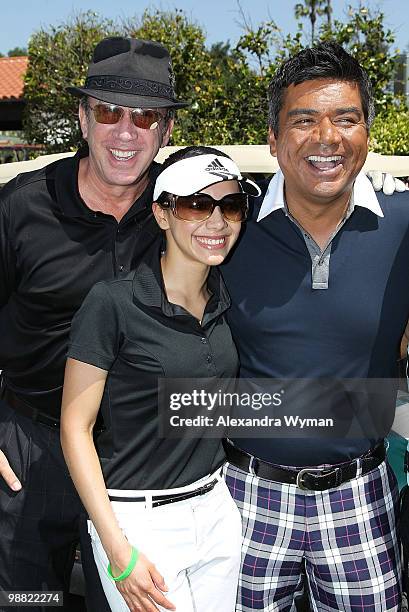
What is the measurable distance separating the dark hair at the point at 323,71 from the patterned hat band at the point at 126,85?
0.49 meters

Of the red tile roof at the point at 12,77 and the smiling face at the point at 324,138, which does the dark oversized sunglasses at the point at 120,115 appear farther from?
the red tile roof at the point at 12,77

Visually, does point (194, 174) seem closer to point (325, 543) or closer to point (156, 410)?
point (156, 410)

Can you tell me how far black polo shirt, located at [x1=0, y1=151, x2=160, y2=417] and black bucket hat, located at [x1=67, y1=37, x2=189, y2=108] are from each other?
1.15 ft

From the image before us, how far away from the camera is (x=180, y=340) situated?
83.5 inches

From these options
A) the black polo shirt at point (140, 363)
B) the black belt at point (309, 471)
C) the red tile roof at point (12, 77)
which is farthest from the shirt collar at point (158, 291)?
the red tile roof at point (12, 77)

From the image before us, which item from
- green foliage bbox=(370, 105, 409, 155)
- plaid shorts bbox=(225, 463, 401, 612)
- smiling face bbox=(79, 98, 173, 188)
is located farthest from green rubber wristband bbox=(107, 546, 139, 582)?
green foliage bbox=(370, 105, 409, 155)

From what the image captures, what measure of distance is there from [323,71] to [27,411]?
172cm

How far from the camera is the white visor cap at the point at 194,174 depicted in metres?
2.12

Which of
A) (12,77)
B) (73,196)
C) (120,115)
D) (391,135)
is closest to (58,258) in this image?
(73,196)

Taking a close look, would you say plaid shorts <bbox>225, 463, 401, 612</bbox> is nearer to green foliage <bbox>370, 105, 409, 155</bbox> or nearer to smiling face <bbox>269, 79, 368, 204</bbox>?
smiling face <bbox>269, 79, 368, 204</bbox>

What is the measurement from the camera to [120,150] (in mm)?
2553

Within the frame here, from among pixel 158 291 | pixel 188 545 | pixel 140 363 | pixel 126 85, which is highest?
pixel 126 85

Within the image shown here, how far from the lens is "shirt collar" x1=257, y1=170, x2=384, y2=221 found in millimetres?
2443

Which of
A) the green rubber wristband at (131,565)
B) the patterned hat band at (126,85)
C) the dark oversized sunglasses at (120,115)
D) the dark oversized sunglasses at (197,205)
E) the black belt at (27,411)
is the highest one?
the patterned hat band at (126,85)
